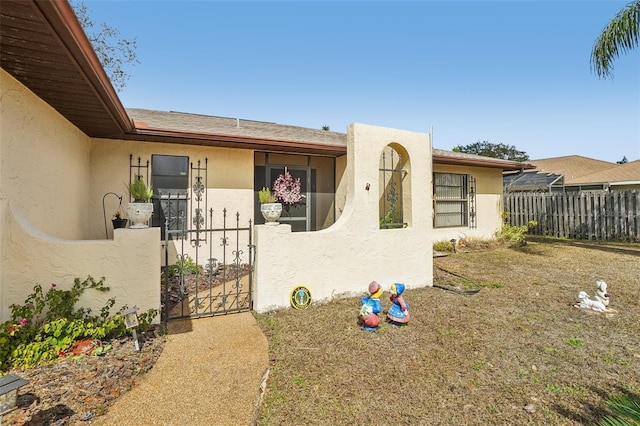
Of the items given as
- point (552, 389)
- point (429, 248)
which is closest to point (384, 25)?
point (429, 248)

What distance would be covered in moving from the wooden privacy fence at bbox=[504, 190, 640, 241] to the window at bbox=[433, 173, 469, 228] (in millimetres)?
5187

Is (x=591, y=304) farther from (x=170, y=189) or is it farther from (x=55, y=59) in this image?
(x=170, y=189)

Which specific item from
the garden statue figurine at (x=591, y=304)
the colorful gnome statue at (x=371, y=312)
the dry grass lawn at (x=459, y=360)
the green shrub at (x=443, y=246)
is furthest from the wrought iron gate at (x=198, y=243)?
the green shrub at (x=443, y=246)

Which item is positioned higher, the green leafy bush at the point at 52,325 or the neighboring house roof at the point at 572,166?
the neighboring house roof at the point at 572,166

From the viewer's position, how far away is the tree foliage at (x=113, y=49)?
11.8m

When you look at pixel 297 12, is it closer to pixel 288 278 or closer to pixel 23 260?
pixel 288 278

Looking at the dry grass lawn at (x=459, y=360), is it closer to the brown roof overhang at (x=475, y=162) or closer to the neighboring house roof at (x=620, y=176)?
the brown roof overhang at (x=475, y=162)

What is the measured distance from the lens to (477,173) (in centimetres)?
1109

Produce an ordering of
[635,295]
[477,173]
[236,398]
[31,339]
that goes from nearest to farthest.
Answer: [236,398] < [31,339] < [635,295] < [477,173]

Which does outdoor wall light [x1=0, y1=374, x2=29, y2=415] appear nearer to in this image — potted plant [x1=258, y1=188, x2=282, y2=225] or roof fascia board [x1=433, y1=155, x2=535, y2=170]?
potted plant [x1=258, y1=188, x2=282, y2=225]

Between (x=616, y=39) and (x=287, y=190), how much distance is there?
949 centimetres

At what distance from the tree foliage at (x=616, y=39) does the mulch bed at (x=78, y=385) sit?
11828 mm

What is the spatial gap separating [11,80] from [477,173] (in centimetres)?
1278

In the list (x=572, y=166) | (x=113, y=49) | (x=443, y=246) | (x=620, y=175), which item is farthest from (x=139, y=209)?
(x=572, y=166)
